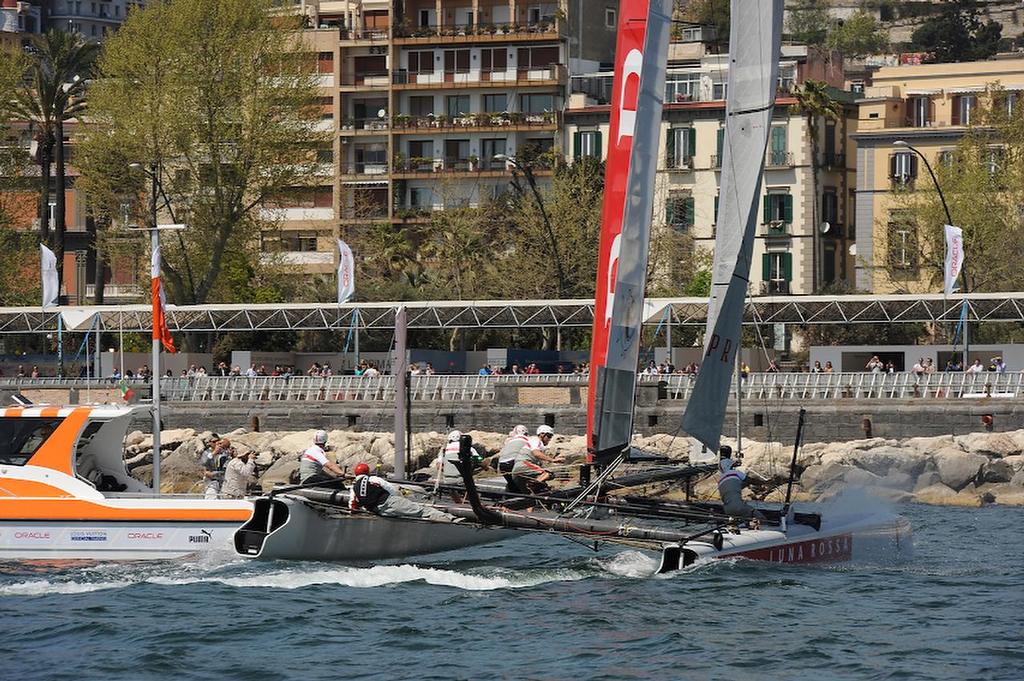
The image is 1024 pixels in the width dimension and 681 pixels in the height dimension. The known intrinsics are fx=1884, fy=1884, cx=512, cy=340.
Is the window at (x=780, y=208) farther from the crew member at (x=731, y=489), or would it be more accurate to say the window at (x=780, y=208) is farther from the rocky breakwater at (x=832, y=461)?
the crew member at (x=731, y=489)

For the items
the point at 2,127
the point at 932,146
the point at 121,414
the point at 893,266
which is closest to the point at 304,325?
the point at 2,127

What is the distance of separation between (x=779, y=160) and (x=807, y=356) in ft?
36.4

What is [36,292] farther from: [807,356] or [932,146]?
[932,146]

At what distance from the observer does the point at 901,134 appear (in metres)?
77.2

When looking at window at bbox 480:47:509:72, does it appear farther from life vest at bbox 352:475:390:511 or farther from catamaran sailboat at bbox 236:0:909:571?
life vest at bbox 352:475:390:511

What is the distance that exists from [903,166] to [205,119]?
96.0 ft

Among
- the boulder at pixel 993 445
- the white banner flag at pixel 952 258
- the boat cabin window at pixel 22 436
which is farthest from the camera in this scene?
the white banner flag at pixel 952 258

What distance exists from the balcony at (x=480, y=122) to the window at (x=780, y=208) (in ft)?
34.7

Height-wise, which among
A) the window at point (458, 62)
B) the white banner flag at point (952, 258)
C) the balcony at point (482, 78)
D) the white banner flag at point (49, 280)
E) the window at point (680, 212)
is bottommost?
the white banner flag at point (49, 280)

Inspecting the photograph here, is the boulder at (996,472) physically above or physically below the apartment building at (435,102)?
below

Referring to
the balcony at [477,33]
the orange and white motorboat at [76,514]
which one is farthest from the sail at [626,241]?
the balcony at [477,33]

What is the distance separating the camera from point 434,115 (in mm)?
87938

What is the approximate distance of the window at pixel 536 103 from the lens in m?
86.0

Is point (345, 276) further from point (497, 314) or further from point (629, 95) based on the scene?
point (629, 95)
